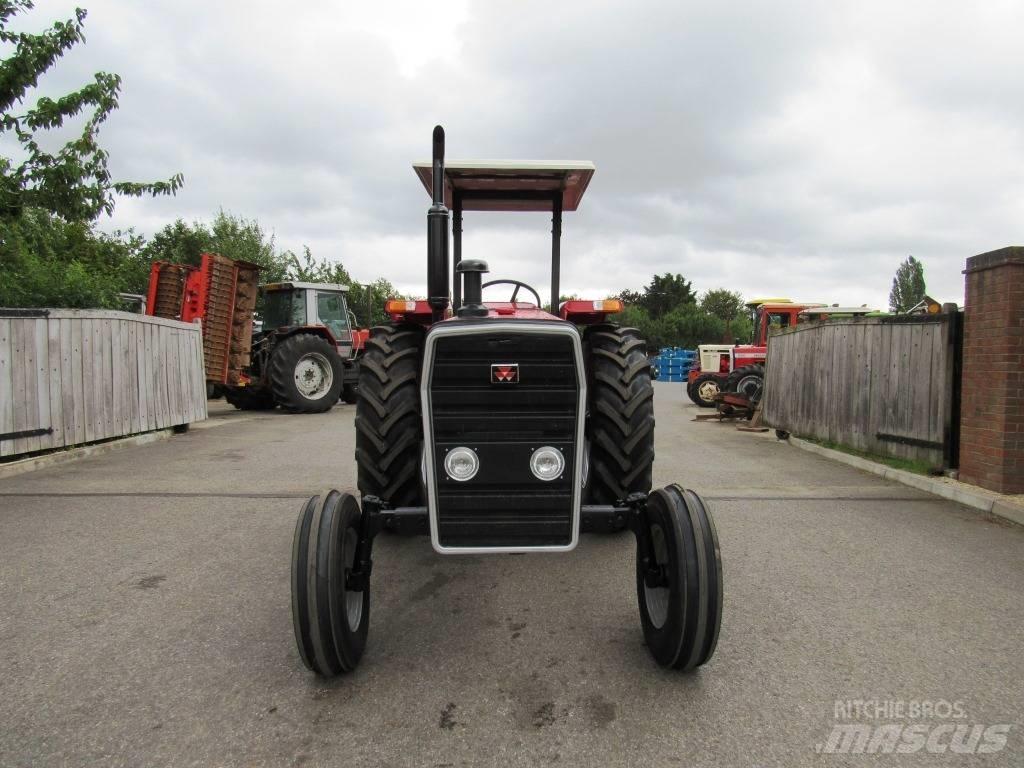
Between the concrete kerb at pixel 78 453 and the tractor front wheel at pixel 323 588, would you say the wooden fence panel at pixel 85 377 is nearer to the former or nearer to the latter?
the concrete kerb at pixel 78 453

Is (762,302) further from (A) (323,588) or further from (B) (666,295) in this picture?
(B) (666,295)

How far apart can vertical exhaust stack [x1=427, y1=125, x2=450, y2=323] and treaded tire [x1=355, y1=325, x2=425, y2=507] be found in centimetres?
67

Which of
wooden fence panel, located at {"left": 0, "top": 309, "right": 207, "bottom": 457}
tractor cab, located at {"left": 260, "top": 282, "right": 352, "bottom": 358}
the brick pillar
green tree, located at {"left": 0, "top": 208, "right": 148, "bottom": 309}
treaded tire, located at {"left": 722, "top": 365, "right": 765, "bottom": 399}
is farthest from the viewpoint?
treaded tire, located at {"left": 722, "top": 365, "right": 765, "bottom": 399}

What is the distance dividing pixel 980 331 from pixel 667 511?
4.89 m

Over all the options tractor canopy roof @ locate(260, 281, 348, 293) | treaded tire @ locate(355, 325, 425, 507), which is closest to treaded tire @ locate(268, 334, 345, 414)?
tractor canopy roof @ locate(260, 281, 348, 293)

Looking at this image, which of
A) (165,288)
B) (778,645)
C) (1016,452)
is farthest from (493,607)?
(165,288)

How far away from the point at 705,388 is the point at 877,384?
880cm

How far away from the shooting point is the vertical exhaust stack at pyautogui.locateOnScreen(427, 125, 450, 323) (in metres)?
3.18

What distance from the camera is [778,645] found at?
3.17 meters

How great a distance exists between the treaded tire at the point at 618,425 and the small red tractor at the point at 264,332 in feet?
32.6

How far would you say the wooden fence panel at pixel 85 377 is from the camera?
7.40m

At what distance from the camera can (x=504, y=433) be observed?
3.02m

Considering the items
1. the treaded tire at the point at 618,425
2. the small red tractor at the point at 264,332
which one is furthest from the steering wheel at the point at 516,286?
the small red tractor at the point at 264,332

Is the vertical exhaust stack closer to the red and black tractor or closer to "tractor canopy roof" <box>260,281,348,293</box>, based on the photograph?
the red and black tractor
